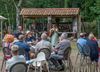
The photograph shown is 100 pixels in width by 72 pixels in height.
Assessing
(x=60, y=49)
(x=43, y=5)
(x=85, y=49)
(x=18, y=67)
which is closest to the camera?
(x=18, y=67)

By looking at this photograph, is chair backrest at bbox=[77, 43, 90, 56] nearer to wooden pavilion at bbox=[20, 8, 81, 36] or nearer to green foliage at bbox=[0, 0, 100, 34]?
wooden pavilion at bbox=[20, 8, 81, 36]

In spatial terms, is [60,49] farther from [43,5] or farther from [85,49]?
[43,5]

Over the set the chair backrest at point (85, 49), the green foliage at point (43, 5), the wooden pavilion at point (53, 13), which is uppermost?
the chair backrest at point (85, 49)

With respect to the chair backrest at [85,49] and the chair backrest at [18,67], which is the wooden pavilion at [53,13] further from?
the chair backrest at [18,67]

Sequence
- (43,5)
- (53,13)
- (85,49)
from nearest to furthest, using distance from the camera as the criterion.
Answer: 1. (85,49)
2. (53,13)
3. (43,5)

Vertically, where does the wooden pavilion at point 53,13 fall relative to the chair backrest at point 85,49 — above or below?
below

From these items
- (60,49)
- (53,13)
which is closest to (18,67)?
(60,49)

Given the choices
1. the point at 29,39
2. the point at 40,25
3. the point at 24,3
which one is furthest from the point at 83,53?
the point at 24,3

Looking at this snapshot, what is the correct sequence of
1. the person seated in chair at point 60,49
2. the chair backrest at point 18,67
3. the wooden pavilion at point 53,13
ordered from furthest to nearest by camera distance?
the wooden pavilion at point 53,13, the person seated in chair at point 60,49, the chair backrest at point 18,67

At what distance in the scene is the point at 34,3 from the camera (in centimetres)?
4884

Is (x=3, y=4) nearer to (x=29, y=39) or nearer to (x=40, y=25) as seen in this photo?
(x=40, y=25)

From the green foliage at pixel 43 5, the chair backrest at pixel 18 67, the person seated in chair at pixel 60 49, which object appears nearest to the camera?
the chair backrest at pixel 18 67

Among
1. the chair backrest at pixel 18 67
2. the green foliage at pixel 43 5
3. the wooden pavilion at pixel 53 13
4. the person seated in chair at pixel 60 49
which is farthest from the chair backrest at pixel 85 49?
the green foliage at pixel 43 5

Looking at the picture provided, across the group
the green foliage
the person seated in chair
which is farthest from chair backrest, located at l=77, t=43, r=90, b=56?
the green foliage
